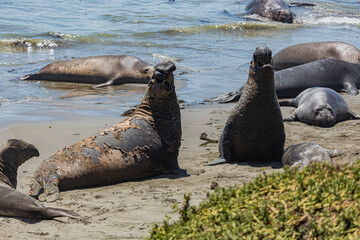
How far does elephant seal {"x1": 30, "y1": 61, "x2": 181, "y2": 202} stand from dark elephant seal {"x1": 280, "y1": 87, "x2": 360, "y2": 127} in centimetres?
262

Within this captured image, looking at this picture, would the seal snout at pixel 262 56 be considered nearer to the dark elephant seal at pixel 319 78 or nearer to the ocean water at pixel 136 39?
the ocean water at pixel 136 39

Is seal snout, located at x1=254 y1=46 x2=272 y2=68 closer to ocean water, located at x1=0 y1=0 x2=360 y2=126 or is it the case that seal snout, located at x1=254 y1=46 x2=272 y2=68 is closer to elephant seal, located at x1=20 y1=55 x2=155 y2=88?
ocean water, located at x1=0 y1=0 x2=360 y2=126

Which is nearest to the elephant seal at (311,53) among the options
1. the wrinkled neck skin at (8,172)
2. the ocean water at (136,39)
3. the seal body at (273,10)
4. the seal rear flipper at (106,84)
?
the ocean water at (136,39)

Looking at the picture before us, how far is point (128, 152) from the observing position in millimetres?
6359

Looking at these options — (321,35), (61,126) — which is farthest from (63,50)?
(61,126)

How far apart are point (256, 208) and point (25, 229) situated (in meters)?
2.38

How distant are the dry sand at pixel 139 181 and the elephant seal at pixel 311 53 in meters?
4.15

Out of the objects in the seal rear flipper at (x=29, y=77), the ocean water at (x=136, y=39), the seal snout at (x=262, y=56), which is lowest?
the seal rear flipper at (x=29, y=77)

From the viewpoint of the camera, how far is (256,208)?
2746mm

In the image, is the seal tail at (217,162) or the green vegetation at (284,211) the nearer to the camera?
the green vegetation at (284,211)

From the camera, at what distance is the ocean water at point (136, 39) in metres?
11.2

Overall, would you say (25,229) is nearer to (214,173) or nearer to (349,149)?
(214,173)

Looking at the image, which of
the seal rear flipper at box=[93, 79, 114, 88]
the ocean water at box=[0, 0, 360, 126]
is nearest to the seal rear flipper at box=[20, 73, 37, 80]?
the ocean water at box=[0, 0, 360, 126]

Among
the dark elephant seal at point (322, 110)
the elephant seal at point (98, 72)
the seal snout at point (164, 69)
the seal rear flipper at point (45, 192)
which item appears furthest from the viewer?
the elephant seal at point (98, 72)
